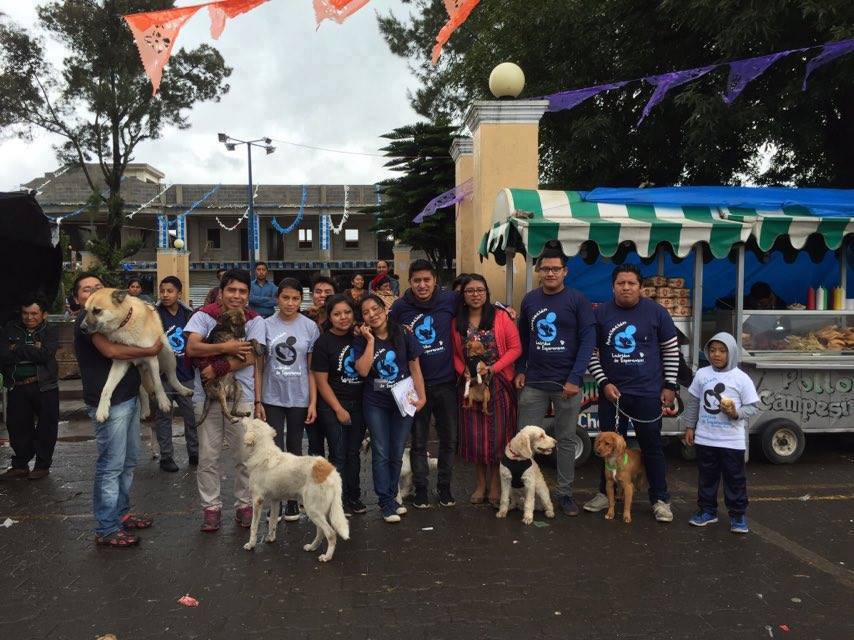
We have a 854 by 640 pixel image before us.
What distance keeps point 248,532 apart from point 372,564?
3.84 feet

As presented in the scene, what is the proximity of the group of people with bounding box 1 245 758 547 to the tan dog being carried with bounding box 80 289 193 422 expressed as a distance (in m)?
0.11

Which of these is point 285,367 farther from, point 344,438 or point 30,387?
point 30,387

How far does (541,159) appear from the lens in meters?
15.1

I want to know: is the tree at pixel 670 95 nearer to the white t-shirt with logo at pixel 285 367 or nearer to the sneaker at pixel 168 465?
the white t-shirt with logo at pixel 285 367

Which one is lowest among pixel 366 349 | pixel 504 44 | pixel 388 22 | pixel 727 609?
pixel 727 609

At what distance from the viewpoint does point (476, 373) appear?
534cm

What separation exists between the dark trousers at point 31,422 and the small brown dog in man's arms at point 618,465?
211 inches

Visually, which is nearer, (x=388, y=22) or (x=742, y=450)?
(x=742, y=450)

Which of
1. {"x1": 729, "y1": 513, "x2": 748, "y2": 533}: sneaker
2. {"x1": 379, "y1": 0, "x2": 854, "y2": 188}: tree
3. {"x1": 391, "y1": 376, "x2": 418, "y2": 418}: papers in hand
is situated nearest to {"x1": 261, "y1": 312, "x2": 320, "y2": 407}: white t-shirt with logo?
{"x1": 391, "y1": 376, "x2": 418, "y2": 418}: papers in hand

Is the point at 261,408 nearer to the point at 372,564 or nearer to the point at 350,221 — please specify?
the point at 372,564

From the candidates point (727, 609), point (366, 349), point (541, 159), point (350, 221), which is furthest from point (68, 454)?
point (350, 221)

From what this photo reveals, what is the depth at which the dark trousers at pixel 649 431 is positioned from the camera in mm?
5242

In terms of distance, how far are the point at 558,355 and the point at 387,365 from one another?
138 cm

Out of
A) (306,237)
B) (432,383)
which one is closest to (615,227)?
(432,383)
